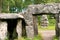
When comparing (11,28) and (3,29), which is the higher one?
(3,29)

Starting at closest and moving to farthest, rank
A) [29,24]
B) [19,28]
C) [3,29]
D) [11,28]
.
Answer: [3,29]
[19,28]
[29,24]
[11,28]

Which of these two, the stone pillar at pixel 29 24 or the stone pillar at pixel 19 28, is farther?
the stone pillar at pixel 29 24

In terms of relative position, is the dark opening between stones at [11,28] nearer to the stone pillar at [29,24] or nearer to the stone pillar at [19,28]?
the stone pillar at [19,28]

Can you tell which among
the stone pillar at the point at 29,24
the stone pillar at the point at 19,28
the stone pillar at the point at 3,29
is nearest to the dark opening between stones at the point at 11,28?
the stone pillar at the point at 19,28

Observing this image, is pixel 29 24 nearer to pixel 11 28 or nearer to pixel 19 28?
pixel 19 28

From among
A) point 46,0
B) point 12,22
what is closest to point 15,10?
point 46,0

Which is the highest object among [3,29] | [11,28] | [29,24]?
[29,24]

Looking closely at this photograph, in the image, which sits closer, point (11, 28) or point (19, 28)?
point (19, 28)

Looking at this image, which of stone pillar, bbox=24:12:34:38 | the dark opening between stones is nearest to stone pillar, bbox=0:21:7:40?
the dark opening between stones

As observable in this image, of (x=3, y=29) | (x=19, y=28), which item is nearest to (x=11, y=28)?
(x=19, y=28)

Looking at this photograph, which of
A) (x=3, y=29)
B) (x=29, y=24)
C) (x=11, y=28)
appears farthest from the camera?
(x=11, y=28)

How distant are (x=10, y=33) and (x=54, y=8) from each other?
3950mm

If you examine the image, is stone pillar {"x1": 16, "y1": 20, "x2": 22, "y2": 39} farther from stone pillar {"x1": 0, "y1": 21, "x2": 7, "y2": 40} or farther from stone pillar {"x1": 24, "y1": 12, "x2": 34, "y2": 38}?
stone pillar {"x1": 0, "y1": 21, "x2": 7, "y2": 40}

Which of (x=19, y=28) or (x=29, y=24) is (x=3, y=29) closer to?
(x=19, y=28)
